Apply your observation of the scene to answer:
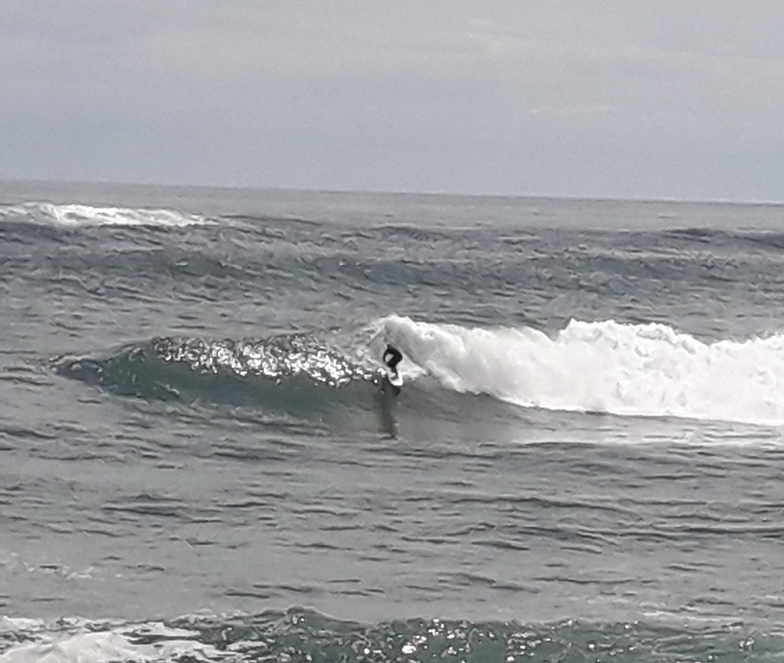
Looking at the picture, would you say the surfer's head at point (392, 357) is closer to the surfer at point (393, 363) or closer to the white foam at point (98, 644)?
the surfer at point (393, 363)

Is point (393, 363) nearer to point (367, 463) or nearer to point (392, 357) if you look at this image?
point (392, 357)

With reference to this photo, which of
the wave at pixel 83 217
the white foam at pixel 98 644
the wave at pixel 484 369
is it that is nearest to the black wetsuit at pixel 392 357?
the wave at pixel 484 369

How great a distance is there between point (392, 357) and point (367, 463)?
21.5 feet

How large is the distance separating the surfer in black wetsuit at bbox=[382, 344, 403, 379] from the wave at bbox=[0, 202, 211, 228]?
12.9 meters

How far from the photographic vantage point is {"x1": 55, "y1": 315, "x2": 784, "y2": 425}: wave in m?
21.0

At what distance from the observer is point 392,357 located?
915 inches

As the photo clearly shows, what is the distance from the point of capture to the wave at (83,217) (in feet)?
116

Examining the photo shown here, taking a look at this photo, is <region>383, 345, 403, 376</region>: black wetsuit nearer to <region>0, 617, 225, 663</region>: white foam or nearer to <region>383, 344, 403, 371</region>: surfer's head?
<region>383, 344, 403, 371</region>: surfer's head

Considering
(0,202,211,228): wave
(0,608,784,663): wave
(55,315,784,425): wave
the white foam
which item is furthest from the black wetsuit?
(0,202,211,228): wave

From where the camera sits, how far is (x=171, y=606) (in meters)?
11.2

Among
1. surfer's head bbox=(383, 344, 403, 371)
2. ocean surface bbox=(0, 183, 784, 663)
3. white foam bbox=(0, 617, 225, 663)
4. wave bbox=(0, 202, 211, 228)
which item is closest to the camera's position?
white foam bbox=(0, 617, 225, 663)

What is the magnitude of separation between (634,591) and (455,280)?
68.9ft

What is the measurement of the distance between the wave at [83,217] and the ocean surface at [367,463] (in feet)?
5.27

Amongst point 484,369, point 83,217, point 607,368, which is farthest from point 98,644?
point 83,217
